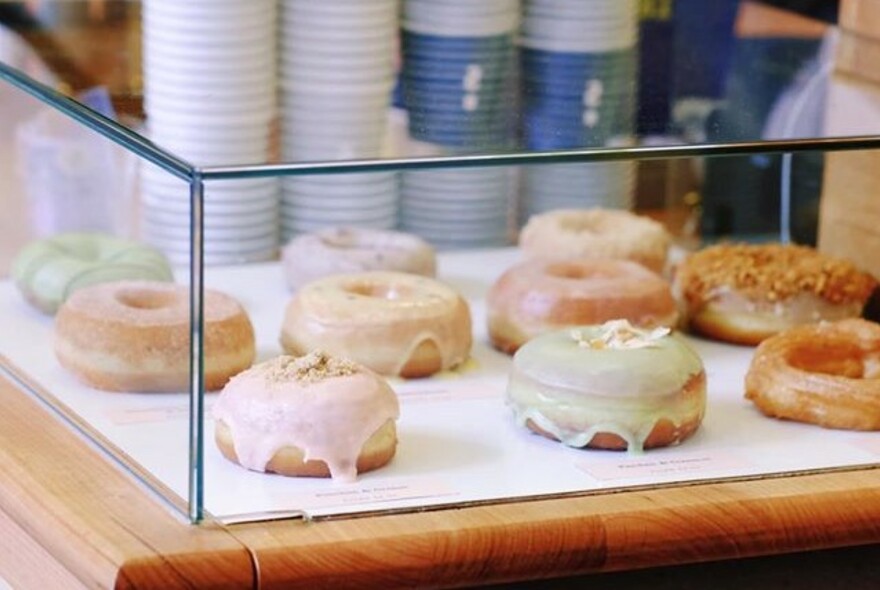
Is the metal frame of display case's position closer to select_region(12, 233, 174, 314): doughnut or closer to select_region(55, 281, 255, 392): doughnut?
select_region(55, 281, 255, 392): doughnut

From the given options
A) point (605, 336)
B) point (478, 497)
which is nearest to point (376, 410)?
point (478, 497)

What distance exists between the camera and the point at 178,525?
1350 millimetres

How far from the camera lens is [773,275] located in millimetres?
1878

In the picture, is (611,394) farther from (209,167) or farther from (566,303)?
(209,167)

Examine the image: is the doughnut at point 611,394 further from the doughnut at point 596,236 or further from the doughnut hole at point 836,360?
the doughnut at point 596,236

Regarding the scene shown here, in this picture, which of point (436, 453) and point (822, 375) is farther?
point (822, 375)

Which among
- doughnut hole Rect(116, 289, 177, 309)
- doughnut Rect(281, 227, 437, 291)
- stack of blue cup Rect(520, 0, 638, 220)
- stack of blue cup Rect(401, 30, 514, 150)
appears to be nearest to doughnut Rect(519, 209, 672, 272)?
stack of blue cup Rect(520, 0, 638, 220)

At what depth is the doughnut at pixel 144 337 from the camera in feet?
5.31

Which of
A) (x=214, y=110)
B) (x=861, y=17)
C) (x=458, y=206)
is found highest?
(x=861, y=17)

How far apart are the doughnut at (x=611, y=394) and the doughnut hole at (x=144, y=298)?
1.13 feet

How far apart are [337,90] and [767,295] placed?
47cm

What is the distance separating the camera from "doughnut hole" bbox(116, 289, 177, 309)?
1735mm

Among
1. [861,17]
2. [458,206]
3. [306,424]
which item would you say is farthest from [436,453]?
[861,17]

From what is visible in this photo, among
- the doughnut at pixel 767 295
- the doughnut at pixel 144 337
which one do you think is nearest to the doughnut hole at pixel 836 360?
the doughnut at pixel 767 295
